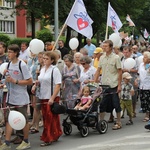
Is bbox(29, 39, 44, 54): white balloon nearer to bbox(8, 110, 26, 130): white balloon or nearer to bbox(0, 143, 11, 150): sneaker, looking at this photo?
bbox(8, 110, 26, 130): white balloon

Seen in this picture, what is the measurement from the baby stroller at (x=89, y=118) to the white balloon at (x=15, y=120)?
1702 mm

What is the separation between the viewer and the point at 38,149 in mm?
8547

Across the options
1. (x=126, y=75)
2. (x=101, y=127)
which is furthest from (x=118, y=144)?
(x=126, y=75)

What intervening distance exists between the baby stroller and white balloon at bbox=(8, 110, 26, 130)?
170 cm

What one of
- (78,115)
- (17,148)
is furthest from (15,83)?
(78,115)

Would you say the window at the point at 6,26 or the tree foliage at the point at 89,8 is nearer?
the tree foliage at the point at 89,8

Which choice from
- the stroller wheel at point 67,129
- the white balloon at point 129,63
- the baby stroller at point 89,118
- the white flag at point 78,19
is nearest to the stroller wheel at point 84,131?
the baby stroller at point 89,118

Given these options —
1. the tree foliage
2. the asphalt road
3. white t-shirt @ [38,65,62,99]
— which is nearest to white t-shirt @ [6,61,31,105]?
white t-shirt @ [38,65,62,99]

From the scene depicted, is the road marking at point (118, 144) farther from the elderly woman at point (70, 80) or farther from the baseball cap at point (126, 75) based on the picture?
the elderly woman at point (70, 80)

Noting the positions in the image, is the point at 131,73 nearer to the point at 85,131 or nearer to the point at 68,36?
the point at 85,131

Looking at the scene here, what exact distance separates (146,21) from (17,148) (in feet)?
213

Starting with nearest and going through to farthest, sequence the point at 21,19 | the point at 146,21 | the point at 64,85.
Result: 1. the point at 64,85
2. the point at 21,19
3. the point at 146,21

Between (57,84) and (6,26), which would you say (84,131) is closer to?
(57,84)

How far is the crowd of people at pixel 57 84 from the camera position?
8.41 meters
